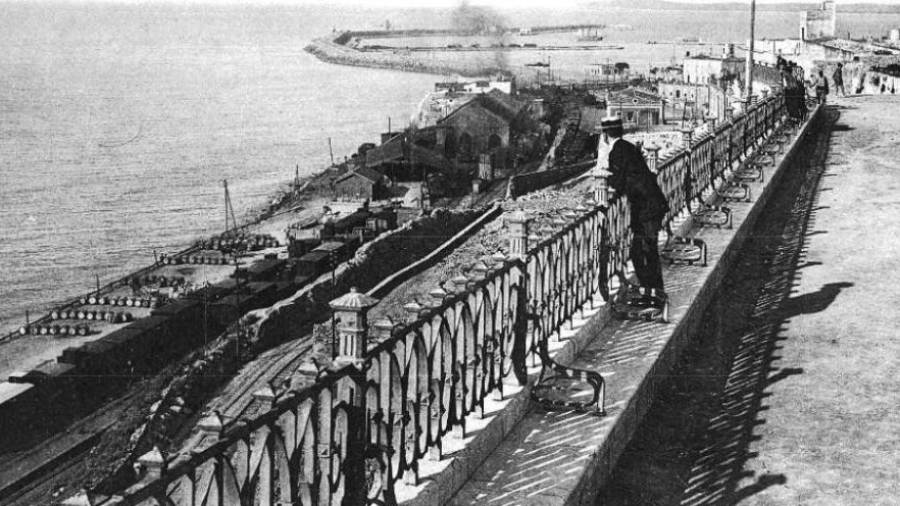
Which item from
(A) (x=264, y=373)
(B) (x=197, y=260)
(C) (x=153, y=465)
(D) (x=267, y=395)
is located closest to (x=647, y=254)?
(D) (x=267, y=395)

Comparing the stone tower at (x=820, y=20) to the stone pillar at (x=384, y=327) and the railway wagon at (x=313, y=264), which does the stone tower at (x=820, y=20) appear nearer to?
the railway wagon at (x=313, y=264)

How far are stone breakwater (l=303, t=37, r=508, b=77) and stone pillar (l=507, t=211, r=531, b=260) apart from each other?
14616 cm

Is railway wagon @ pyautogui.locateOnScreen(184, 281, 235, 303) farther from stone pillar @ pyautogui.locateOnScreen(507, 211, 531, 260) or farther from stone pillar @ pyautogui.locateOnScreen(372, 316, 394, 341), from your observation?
stone pillar @ pyautogui.locateOnScreen(372, 316, 394, 341)

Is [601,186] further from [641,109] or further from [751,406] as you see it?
[641,109]

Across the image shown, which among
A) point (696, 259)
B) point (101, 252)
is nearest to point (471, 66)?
point (101, 252)

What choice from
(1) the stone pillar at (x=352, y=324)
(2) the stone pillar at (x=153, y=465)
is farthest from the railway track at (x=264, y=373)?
(2) the stone pillar at (x=153, y=465)

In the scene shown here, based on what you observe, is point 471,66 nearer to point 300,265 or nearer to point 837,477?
point 300,265

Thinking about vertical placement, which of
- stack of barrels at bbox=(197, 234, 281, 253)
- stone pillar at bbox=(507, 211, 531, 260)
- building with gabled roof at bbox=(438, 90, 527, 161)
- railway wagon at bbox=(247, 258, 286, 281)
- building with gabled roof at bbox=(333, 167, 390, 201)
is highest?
stone pillar at bbox=(507, 211, 531, 260)

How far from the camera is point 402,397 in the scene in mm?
4305

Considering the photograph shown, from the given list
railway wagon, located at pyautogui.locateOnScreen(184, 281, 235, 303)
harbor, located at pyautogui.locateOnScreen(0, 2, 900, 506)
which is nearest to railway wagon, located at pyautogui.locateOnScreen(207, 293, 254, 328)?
harbor, located at pyautogui.locateOnScreen(0, 2, 900, 506)

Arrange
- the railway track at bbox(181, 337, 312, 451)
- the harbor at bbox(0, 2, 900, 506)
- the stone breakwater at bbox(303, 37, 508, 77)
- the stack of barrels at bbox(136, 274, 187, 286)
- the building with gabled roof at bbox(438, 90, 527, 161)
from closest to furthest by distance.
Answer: the harbor at bbox(0, 2, 900, 506) → the railway track at bbox(181, 337, 312, 451) → the stack of barrels at bbox(136, 274, 187, 286) → the building with gabled roof at bbox(438, 90, 527, 161) → the stone breakwater at bbox(303, 37, 508, 77)

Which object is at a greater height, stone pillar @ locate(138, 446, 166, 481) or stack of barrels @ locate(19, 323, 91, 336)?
stone pillar @ locate(138, 446, 166, 481)

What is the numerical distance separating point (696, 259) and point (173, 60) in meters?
172

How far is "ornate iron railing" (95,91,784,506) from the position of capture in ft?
10.1
